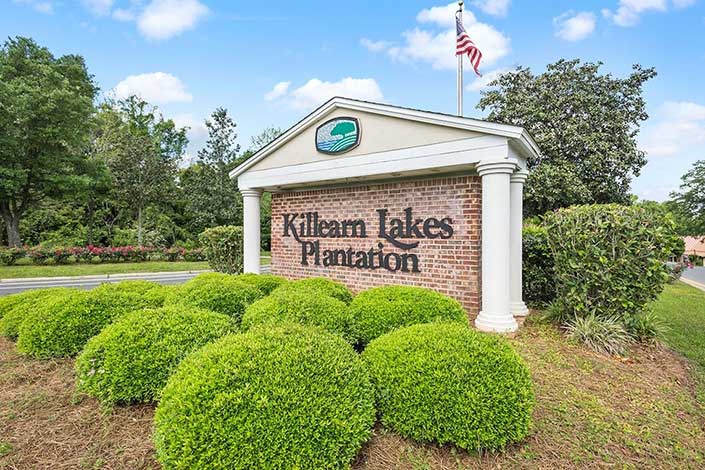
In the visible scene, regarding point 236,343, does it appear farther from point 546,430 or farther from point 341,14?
point 341,14

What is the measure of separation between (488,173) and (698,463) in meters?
3.59

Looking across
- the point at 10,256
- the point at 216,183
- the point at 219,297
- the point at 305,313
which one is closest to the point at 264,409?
the point at 305,313

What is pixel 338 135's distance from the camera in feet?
21.5

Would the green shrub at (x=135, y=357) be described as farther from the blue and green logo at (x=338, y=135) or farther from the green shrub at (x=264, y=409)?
Result: the blue and green logo at (x=338, y=135)

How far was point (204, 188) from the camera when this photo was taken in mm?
24609

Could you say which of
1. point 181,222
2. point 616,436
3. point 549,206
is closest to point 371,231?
point 616,436

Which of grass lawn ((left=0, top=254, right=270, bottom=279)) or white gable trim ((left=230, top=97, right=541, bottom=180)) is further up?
white gable trim ((left=230, top=97, right=541, bottom=180))

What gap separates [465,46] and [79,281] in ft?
47.3

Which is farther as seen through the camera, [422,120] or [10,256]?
[10,256]

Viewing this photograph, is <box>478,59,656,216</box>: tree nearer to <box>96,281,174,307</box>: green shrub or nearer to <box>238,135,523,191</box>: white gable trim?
<box>238,135,523,191</box>: white gable trim

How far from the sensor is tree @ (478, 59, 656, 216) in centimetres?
1543

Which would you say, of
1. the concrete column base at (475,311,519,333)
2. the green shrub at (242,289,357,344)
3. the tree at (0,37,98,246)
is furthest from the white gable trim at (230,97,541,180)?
the tree at (0,37,98,246)

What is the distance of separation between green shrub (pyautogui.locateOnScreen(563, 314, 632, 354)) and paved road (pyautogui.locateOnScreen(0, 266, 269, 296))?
12.1 meters

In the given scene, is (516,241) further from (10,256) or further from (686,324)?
(10,256)
